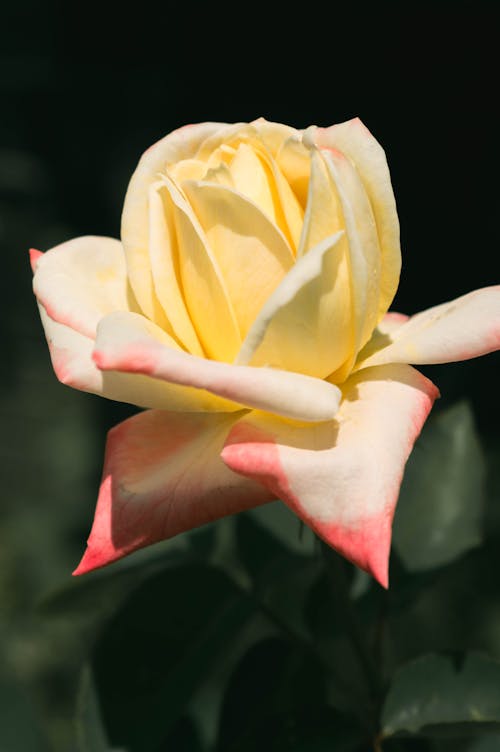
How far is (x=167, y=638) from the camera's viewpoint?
91cm

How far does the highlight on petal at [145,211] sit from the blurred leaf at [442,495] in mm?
414

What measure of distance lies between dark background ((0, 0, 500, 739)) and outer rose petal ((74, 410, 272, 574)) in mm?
1457

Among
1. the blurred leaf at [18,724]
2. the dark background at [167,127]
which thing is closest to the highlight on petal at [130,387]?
the blurred leaf at [18,724]

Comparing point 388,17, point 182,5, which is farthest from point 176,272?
point 182,5

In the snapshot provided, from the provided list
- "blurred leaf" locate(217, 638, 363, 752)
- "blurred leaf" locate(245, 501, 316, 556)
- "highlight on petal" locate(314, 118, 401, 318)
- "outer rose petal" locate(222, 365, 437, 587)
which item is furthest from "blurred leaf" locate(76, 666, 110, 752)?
"highlight on petal" locate(314, 118, 401, 318)

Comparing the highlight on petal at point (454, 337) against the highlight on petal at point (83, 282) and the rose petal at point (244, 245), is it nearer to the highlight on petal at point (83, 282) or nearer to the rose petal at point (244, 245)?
the rose petal at point (244, 245)

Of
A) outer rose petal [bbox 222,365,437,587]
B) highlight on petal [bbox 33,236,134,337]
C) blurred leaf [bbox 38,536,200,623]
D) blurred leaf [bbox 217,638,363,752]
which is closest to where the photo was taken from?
outer rose petal [bbox 222,365,437,587]

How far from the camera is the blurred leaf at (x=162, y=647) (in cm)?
87

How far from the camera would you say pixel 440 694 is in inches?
31.3

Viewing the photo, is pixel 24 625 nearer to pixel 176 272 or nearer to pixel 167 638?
pixel 167 638

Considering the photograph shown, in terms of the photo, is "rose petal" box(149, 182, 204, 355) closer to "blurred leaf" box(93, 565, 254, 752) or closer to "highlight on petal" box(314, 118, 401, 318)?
"highlight on petal" box(314, 118, 401, 318)

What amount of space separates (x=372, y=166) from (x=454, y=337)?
137 millimetres

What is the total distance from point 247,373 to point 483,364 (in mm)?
1825

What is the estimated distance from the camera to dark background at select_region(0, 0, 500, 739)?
91.5 inches
